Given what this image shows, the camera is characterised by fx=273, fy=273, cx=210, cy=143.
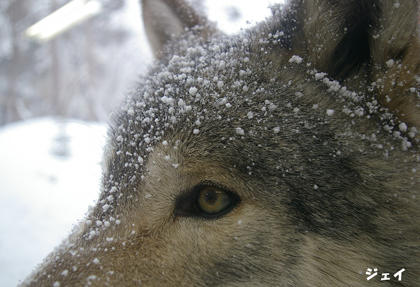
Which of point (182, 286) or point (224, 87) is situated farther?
point (224, 87)


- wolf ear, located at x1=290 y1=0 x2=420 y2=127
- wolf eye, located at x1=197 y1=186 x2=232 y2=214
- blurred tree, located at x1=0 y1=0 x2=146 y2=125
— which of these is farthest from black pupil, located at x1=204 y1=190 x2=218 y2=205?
blurred tree, located at x1=0 y1=0 x2=146 y2=125

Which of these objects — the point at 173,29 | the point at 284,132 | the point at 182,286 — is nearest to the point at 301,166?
the point at 284,132

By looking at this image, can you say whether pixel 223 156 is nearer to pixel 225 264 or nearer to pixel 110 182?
pixel 225 264

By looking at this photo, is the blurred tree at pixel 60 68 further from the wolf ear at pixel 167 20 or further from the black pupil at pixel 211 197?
the black pupil at pixel 211 197

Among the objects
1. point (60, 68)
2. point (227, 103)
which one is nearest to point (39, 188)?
point (227, 103)

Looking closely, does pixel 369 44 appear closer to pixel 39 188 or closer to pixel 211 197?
pixel 211 197

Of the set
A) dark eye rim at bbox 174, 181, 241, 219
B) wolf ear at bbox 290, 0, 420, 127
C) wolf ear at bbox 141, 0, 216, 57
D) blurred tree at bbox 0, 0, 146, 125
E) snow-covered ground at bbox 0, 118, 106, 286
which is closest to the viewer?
wolf ear at bbox 290, 0, 420, 127

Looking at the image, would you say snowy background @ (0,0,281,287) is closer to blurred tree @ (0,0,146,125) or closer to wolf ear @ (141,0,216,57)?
wolf ear @ (141,0,216,57)
